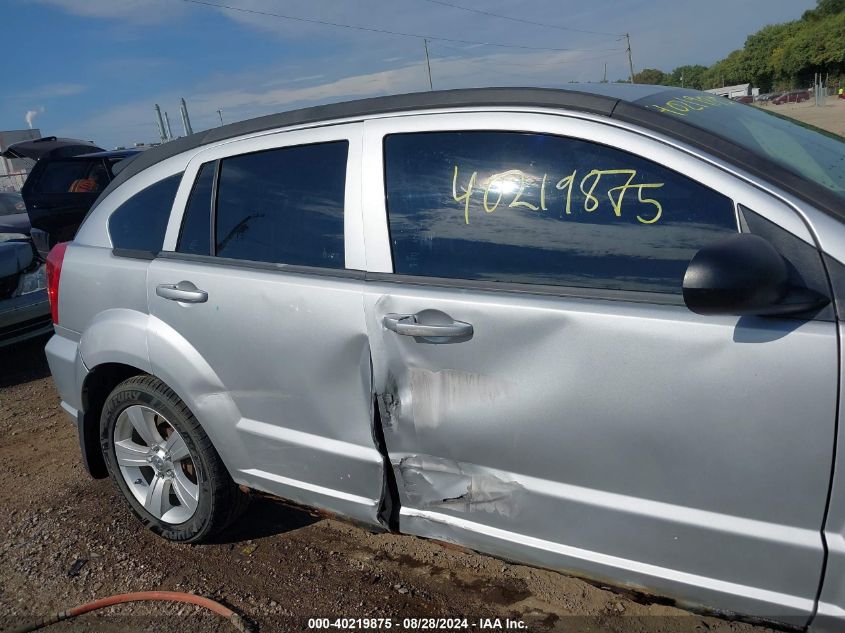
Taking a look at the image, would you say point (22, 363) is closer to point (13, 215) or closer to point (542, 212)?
point (13, 215)

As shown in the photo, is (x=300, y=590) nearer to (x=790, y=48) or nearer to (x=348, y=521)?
(x=348, y=521)

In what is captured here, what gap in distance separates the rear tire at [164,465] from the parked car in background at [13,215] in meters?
6.53

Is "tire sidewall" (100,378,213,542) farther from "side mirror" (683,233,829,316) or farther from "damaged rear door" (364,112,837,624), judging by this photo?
"side mirror" (683,233,829,316)

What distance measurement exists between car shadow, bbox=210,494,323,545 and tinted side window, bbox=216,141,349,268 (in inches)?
49.4

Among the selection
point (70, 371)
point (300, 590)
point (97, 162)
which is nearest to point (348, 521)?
point (300, 590)

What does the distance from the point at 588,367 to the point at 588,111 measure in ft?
2.45

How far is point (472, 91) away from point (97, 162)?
733 centimetres

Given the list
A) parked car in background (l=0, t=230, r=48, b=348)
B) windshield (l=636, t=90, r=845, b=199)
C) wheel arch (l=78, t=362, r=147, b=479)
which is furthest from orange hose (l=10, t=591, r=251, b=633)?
parked car in background (l=0, t=230, r=48, b=348)

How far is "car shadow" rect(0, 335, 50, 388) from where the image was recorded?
5832 mm

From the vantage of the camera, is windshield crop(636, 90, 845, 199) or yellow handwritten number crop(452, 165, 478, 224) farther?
yellow handwritten number crop(452, 165, 478, 224)

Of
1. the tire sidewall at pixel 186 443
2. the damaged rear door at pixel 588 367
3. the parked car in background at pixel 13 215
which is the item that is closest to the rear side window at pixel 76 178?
the parked car in background at pixel 13 215

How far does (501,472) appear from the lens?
7.02ft

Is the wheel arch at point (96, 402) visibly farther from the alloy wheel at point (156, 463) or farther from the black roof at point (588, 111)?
the black roof at point (588, 111)

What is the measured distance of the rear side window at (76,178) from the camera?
8164 millimetres
